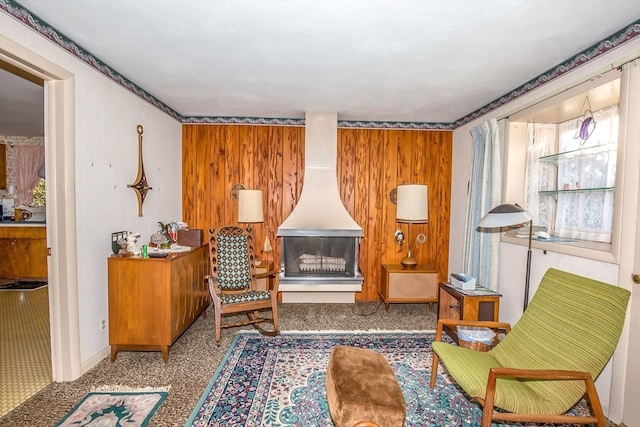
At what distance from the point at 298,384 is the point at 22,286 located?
4563 mm

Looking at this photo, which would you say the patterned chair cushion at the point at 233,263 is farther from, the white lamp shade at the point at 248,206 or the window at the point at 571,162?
the window at the point at 571,162

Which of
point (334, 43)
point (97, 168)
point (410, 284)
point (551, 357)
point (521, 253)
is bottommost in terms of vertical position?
point (410, 284)

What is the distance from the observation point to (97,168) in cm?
251

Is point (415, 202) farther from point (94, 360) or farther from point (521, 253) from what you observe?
point (94, 360)

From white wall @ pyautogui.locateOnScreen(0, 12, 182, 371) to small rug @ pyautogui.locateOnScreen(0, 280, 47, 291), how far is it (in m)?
2.52

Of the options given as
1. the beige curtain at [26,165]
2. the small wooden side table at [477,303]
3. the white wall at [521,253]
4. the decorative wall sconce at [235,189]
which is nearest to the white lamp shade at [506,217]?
the white wall at [521,253]

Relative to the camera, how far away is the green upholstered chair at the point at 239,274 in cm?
303

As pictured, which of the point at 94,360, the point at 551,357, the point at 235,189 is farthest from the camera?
the point at 235,189

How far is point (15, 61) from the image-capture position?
1866 millimetres

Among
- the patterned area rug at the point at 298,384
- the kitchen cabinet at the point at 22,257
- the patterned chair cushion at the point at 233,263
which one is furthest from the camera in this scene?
the kitchen cabinet at the point at 22,257

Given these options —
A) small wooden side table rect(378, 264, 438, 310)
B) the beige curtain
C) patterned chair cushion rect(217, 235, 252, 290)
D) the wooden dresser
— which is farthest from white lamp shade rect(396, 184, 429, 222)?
the beige curtain

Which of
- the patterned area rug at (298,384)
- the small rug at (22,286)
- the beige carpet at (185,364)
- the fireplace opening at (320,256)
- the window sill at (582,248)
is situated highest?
the window sill at (582,248)

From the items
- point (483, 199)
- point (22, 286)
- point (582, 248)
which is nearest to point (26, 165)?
point (22, 286)

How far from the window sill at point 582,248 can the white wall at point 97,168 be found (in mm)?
Answer: 3675
